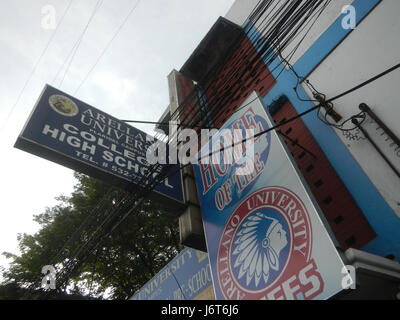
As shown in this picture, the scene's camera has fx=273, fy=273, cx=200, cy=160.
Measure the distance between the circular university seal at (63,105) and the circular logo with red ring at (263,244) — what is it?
11.0 feet

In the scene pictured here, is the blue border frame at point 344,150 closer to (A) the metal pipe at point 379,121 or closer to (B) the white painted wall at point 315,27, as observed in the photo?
(B) the white painted wall at point 315,27

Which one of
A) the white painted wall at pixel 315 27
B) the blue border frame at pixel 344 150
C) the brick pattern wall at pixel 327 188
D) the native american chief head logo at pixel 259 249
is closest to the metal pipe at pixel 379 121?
the blue border frame at pixel 344 150

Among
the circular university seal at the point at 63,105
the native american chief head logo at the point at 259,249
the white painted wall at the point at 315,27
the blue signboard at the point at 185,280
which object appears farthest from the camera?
the white painted wall at the point at 315,27

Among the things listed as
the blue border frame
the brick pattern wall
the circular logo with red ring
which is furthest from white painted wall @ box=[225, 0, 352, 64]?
the circular logo with red ring

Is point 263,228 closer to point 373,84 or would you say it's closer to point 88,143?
point 373,84

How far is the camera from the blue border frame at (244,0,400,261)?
3.16 metres

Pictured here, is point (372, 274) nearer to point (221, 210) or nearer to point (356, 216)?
point (356, 216)

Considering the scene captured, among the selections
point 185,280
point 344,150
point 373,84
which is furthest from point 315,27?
point 185,280

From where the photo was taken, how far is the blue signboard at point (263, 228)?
2.61 meters

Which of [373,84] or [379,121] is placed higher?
[373,84]

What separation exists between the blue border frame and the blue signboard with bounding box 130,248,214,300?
266cm

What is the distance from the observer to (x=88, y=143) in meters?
4.52

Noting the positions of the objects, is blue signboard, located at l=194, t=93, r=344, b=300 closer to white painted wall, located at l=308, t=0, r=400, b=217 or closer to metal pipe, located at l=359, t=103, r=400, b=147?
white painted wall, located at l=308, t=0, r=400, b=217

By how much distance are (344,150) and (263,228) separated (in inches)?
69.8
